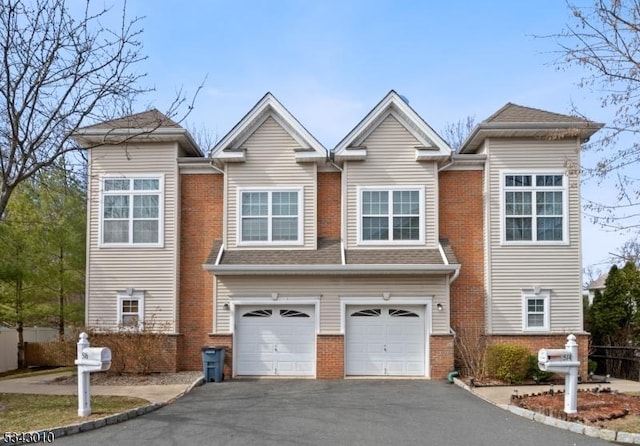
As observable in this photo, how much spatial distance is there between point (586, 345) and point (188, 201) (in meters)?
12.8

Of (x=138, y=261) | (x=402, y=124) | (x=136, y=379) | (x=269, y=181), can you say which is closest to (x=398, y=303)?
(x=269, y=181)

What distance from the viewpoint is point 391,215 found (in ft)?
64.3

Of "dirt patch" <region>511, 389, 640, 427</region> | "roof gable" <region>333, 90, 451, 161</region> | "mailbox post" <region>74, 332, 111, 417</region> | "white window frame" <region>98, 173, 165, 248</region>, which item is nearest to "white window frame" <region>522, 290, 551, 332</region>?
"dirt patch" <region>511, 389, 640, 427</region>

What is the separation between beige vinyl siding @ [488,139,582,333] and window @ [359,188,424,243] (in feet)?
7.41

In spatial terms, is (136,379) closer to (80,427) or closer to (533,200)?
(80,427)

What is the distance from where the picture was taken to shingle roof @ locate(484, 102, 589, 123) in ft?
64.2

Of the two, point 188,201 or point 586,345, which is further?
point 188,201

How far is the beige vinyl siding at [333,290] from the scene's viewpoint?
18969 millimetres

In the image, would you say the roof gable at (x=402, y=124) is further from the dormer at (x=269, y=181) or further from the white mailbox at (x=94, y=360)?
the white mailbox at (x=94, y=360)

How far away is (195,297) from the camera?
1991 centimetres

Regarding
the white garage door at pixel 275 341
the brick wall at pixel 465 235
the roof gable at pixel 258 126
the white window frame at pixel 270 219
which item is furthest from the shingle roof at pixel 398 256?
the roof gable at pixel 258 126

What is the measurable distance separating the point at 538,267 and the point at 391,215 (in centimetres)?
467

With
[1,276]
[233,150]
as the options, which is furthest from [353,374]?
[1,276]

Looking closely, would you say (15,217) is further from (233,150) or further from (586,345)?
(586,345)
